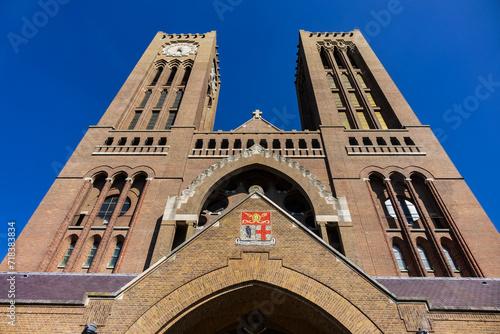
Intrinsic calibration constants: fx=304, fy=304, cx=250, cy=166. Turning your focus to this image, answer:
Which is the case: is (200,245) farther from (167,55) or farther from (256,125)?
(167,55)

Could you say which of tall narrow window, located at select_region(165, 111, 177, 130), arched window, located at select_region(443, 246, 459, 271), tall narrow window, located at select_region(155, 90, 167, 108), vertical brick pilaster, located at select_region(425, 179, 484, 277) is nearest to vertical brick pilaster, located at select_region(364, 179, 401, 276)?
arched window, located at select_region(443, 246, 459, 271)

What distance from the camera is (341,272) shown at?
933 cm

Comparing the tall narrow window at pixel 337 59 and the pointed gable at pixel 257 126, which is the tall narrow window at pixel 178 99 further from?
the tall narrow window at pixel 337 59

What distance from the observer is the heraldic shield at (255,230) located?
10.1 metres

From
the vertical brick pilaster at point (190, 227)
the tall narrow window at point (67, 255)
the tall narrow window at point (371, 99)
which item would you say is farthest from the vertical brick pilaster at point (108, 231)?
the tall narrow window at point (371, 99)

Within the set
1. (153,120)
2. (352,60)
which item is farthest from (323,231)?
(352,60)

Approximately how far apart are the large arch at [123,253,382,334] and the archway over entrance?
36 mm

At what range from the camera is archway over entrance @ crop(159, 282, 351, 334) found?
9070mm

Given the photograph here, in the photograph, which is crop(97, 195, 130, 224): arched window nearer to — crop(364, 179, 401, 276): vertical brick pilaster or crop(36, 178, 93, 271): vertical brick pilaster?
crop(36, 178, 93, 271): vertical brick pilaster

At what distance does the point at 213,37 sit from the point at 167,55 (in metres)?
6.21

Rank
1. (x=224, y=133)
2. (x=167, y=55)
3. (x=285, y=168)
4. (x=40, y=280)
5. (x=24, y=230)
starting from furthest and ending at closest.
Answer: (x=167, y=55), (x=224, y=133), (x=285, y=168), (x=24, y=230), (x=40, y=280)

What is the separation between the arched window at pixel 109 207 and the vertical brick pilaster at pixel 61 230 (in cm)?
122

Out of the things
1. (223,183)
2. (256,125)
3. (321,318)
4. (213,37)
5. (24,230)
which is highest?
(213,37)

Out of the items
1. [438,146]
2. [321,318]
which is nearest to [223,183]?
[321,318]
